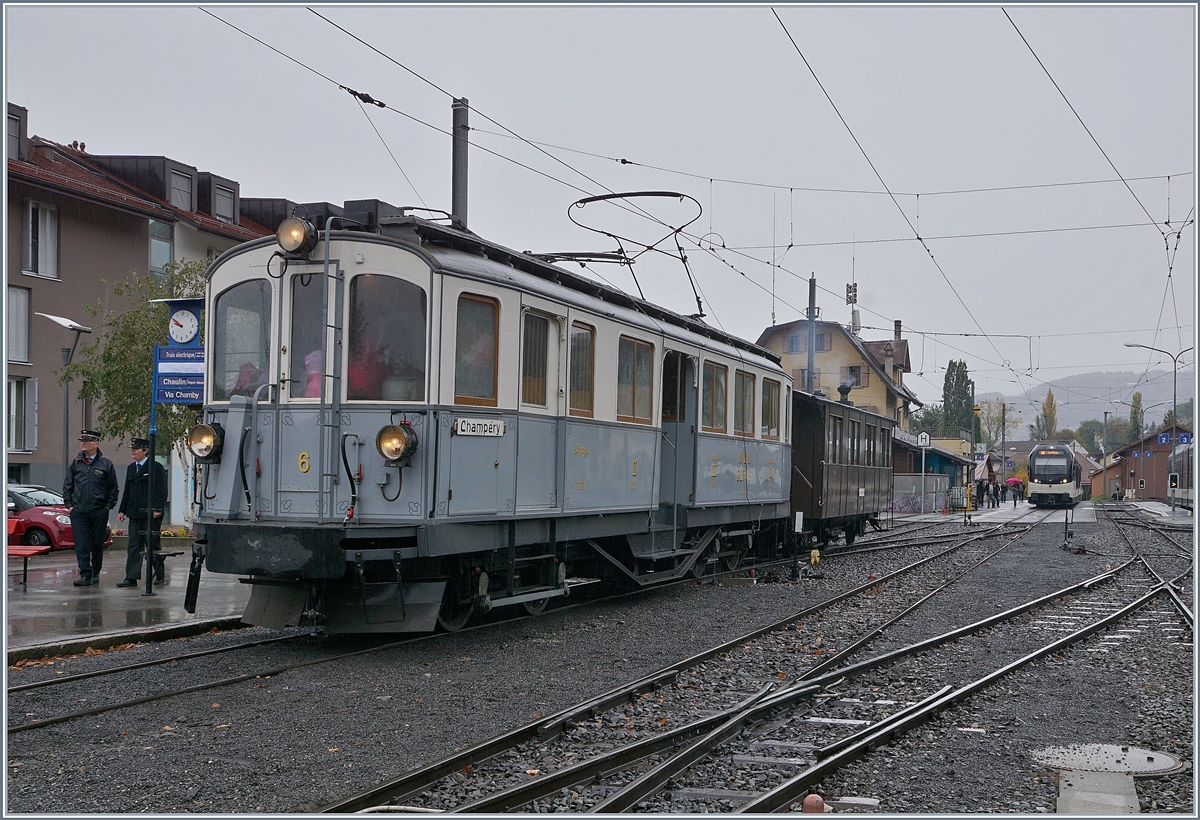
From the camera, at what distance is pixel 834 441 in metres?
20.2

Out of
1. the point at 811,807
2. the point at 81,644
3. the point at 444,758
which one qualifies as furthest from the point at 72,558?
the point at 811,807

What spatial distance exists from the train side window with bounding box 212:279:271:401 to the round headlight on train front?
50 centimetres

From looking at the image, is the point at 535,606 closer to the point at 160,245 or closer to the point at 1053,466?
the point at 160,245

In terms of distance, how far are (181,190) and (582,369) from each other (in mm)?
26042

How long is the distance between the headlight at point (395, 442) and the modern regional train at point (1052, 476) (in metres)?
51.0

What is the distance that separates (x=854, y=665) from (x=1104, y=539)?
71.8ft

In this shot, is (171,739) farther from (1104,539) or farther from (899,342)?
(899,342)

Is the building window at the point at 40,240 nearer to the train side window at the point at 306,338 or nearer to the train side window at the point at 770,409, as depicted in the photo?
the train side window at the point at 770,409

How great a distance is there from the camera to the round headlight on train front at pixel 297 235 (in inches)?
Result: 344

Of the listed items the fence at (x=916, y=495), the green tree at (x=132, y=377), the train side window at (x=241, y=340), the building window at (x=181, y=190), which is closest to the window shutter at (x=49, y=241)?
the building window at (x=181, y=190)

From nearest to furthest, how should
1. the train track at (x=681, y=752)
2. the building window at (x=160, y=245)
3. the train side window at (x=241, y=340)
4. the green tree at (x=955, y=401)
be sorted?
the train track at (x=681, y=752)
the train side window at (x=241, y=340)
the building window at (x=160, y=245)
the green tree at (x=955, y=401)

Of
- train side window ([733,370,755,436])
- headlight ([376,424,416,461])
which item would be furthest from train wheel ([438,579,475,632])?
train side window ([733,370,755,436])

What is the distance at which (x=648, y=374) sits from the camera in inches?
484

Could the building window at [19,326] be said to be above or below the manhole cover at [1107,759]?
above
